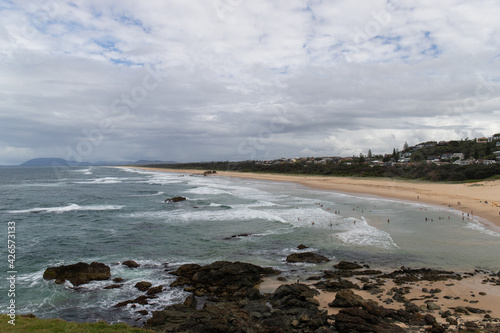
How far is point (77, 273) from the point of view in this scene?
14.0 meters

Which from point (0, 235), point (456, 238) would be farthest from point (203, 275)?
point (0, 235)

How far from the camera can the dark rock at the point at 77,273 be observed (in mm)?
13695

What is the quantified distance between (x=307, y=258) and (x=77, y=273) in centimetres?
1145

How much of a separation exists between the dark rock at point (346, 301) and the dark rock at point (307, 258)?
195 inches

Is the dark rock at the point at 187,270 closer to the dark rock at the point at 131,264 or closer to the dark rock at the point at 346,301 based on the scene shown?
the dark rock at the point at 131,264

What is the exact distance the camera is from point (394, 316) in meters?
9.66

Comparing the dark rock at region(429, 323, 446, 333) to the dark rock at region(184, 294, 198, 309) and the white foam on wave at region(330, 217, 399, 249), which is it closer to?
the dark rock at region(184, 294, 198, 309)

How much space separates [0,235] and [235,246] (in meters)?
17.7

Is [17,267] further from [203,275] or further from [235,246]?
[235,246]

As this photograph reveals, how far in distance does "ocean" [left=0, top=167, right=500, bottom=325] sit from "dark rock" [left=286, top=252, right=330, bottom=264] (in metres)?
0.45

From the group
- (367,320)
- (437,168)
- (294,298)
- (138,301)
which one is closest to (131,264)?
(138,301)

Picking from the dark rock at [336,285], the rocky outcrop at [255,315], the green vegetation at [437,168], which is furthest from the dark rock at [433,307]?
the green vegetation at [437,168]

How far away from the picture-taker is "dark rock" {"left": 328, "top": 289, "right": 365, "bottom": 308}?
1017cm

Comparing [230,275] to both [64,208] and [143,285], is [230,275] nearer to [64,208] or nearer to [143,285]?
[143,285]
